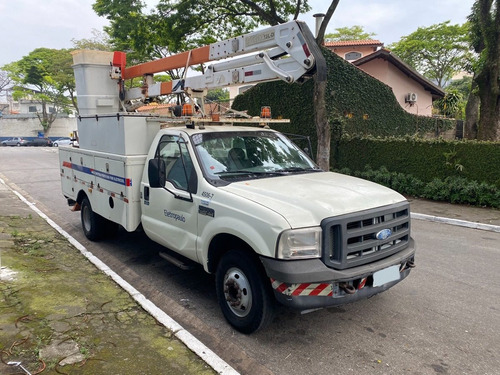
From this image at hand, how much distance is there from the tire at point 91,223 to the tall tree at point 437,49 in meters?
31.9

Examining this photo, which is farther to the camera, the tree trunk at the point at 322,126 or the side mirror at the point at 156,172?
the tree trunk at the point at 322,126

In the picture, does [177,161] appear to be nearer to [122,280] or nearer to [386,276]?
[122,280]

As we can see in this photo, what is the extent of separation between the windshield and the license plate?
5.14 ft

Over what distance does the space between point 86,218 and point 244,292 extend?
4431mm

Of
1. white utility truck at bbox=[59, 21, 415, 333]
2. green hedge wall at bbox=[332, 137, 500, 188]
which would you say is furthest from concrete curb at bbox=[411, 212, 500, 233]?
white utility truck at bbox=[59, 21, 415, 333]

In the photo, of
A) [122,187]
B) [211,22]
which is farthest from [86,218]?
[211,22]

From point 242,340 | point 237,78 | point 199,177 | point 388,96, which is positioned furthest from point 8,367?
point 388,96

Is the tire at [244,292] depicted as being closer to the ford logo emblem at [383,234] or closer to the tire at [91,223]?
the ford logo emblem at [383,234]

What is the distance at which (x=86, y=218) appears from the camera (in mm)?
7008

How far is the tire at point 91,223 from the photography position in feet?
21.8

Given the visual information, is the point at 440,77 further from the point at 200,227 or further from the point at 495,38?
the point at 200,227

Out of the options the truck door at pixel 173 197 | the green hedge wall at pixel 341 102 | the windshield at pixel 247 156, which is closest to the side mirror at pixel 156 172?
the truck door at pixel 173 197

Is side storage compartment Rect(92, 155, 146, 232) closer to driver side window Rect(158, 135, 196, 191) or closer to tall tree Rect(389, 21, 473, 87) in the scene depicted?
driver side window Rect(158, 135, 196, 191)

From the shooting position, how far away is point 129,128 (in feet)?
17.3
